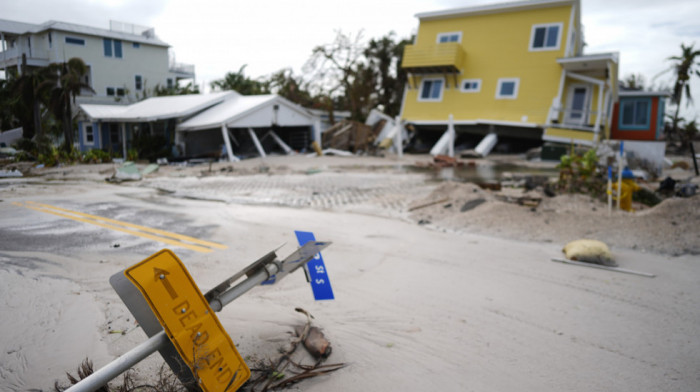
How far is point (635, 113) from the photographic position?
97.5 ft

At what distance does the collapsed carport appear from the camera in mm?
22984

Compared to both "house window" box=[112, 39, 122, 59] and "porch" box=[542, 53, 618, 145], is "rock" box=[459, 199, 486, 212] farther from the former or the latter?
"porch" box=[542, 53, 618, 145]

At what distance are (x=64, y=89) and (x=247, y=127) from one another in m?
21.0

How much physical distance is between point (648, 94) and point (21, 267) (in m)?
33.6

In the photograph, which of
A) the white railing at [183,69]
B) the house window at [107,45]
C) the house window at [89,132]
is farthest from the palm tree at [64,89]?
the white railing at [183,69]

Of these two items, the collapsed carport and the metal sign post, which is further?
the collapsed carport

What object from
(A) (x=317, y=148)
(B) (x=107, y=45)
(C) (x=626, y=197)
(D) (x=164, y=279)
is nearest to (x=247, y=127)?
(A) (x=317, y=148)

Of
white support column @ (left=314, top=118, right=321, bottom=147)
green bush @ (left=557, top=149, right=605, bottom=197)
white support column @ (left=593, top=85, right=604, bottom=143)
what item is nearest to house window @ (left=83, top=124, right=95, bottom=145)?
green bush @ (left=557, top=149, right=605, bottom=197)

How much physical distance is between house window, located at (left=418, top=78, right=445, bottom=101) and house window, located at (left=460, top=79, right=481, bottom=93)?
1545mm

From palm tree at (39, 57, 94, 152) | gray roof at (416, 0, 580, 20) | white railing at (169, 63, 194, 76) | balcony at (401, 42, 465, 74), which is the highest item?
gray roof at (416, 0, 580, 20)

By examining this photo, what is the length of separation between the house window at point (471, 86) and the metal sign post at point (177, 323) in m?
29.2

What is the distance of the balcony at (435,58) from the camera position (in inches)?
1132

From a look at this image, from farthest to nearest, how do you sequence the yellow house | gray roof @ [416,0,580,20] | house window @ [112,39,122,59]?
1. gray roof @ [416,0,580,20]
2. the yellow house
3. house window @ [112,39,122,59]

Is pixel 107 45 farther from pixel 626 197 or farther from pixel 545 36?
pixel 545 36
